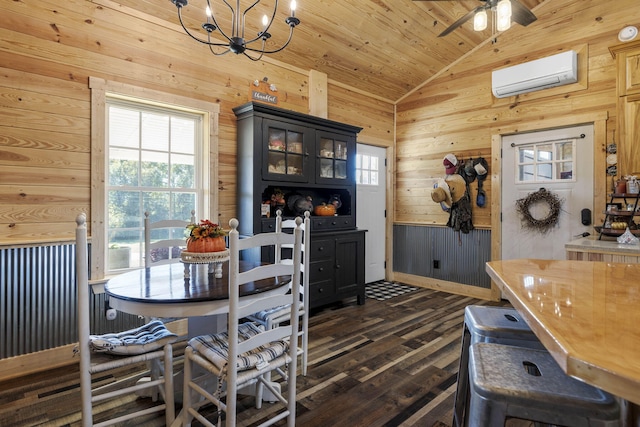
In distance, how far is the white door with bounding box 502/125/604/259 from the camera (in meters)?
3.57

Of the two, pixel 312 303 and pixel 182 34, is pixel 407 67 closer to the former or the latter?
pixel 182 34

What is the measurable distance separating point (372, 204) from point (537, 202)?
198 cm

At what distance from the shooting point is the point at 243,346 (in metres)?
1.48

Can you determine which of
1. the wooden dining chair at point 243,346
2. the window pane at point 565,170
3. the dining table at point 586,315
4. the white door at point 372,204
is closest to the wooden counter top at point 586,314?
the dining table at point 586,315

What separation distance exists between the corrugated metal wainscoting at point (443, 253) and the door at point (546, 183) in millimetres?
315

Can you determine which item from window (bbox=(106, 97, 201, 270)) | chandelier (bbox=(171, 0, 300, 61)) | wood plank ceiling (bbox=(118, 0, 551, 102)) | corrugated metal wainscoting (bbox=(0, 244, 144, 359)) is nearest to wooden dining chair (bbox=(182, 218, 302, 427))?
chandelier (bbox=(171, 0, 300, 61))

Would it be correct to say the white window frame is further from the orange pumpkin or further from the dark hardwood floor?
the orange pumpkin

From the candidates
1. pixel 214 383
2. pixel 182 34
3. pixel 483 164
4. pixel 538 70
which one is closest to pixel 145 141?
pixel 182 34

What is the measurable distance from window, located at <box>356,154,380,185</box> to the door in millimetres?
1628

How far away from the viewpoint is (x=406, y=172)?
5.04 m

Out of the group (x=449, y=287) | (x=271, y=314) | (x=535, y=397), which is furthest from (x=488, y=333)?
(x=449, y=287)

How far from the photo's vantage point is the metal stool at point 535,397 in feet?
2.84

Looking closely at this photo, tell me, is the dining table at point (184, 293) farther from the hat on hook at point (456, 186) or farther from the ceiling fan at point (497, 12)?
the hat on hook at point (456, 186)

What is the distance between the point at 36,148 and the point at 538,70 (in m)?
4.64
